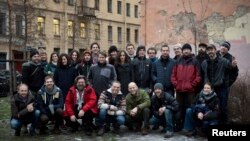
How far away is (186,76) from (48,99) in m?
2.91

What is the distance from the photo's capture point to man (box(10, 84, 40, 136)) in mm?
9195

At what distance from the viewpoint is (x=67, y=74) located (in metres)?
10.1

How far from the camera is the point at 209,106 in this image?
902 cm

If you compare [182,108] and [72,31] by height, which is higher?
[72,31]

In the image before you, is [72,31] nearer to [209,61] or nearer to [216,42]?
[216,42]

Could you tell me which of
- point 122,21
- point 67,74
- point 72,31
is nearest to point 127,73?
point 67,74

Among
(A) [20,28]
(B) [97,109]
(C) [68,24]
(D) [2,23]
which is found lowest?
(B) [97,109]

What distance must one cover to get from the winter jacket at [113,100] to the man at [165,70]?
899 millimetres

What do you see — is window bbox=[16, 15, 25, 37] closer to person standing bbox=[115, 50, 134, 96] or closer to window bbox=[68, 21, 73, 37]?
window bbox=[68, 21, 73, 37]

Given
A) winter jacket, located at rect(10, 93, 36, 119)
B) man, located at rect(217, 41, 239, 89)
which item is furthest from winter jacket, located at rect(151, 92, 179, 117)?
winter jacket, located at rect(10, 93, 36, 119)

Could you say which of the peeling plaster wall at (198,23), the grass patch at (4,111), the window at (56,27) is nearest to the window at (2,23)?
the window at (56,27)

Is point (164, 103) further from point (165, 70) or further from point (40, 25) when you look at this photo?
point (40, 25)

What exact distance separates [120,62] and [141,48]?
56cm

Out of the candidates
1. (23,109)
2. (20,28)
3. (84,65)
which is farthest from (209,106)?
(20,28)
